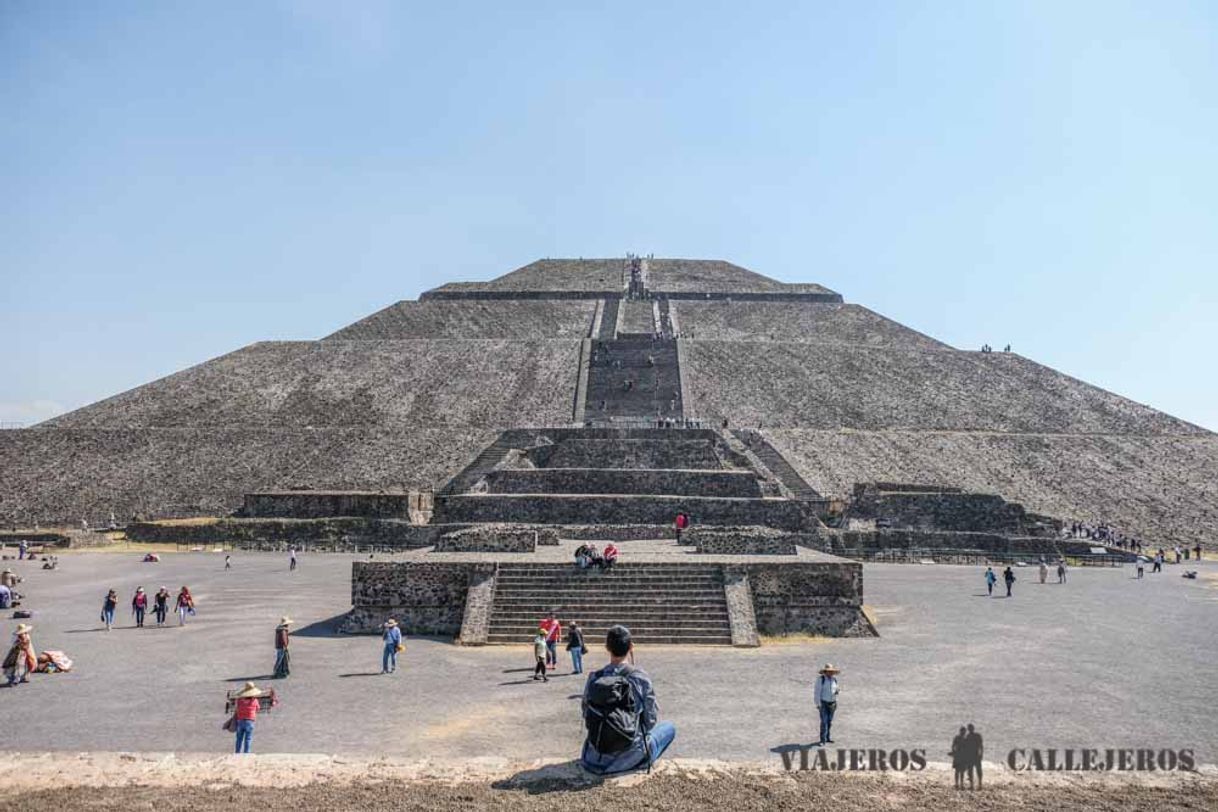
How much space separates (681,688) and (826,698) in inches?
109

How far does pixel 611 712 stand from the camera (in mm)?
6477

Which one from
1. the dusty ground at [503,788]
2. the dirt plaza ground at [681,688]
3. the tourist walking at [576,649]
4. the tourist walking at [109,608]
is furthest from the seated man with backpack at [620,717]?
the tourist walking at [109,608]

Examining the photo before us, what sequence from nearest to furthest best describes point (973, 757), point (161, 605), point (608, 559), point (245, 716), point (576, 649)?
1. point (973, 757)
2. point (245, 716)
3. point (576, 649)
4. point (161, 605)
5. point (608, 559)

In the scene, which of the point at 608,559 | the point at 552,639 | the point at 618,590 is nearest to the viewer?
the point at 552,639

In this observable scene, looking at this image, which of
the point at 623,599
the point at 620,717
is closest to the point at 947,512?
the point at 623,599

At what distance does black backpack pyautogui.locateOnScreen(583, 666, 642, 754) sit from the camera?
633cm

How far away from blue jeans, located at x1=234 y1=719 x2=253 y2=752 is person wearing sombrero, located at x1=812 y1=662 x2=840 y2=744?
17.2ft

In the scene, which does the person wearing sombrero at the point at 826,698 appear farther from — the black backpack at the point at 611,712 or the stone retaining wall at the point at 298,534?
the stone retaining wall at the point at 298,534

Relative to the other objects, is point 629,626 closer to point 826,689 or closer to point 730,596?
point 730,596

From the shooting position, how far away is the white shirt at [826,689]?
9.27m

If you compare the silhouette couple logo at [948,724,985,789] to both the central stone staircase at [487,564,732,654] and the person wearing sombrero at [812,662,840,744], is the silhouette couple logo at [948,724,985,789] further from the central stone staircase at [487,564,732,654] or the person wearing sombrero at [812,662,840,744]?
the central stone staircase at [487,564,732,654]

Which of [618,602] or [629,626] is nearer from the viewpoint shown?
[629,626]

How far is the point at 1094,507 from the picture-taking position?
3416 centimetres

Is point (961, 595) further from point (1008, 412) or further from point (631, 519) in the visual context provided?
point (1008, 412)
